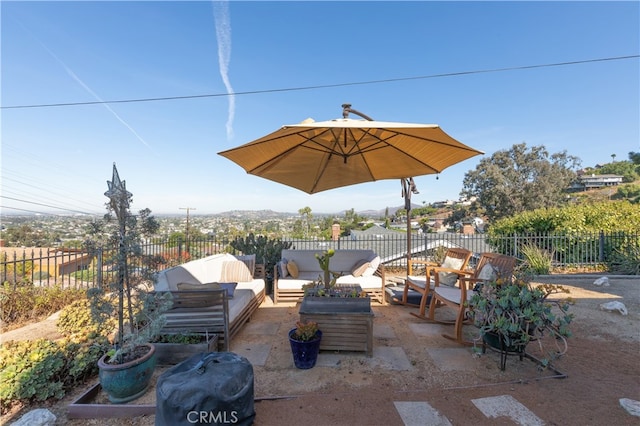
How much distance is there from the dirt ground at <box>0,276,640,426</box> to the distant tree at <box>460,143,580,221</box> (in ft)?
71.7

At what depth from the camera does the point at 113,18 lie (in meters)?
5.68

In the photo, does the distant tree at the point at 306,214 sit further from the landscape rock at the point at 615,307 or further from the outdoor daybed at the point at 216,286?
the landscape rock at the point at 615,307

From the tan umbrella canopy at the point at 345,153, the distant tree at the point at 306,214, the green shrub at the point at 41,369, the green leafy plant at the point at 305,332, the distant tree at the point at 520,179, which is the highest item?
the distant tree at the point at 520,179

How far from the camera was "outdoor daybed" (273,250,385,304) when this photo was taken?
4613 millimetres

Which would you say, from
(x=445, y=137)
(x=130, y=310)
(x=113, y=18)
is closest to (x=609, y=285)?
(x=445, y=137)

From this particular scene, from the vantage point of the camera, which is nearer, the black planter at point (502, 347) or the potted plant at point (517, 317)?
the potted plant at point (517, 317)

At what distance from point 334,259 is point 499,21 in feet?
23.4

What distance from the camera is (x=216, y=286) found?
3.24 metres

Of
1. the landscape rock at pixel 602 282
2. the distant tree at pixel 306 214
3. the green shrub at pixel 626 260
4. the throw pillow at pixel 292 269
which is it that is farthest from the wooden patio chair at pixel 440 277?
the distant tree at pixel 306 214

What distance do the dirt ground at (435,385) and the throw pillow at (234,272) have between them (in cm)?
137

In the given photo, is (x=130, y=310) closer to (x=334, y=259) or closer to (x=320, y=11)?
(x=334, y=259)

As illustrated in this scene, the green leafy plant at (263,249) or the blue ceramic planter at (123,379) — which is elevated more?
the green leafy plant at (263,249)

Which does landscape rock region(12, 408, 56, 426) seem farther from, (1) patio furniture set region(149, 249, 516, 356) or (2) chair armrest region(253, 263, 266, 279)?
(2) chair armrest region(253, 263, 266, 279)

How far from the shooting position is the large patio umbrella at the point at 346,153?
8.89 ft
